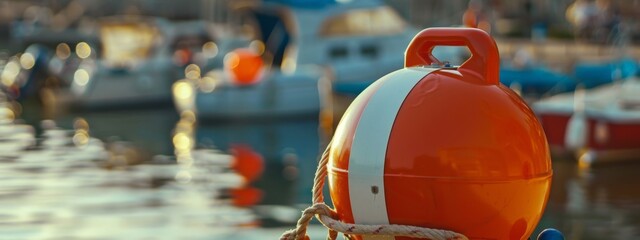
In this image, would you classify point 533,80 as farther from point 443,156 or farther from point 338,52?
point 443,156

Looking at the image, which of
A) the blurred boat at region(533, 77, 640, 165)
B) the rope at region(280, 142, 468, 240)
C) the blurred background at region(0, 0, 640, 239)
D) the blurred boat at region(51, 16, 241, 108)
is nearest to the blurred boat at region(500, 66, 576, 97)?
the blurred background at region(0, 0, 640, 239)

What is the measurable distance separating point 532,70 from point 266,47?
8.21 m

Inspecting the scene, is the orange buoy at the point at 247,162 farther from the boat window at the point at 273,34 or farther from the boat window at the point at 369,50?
the boat window at the point at 273,34

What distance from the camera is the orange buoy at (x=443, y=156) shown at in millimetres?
4871

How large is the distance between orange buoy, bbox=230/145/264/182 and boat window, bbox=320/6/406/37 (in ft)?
23.0

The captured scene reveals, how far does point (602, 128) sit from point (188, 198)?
6.22m

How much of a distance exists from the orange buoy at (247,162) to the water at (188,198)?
0.16 metres

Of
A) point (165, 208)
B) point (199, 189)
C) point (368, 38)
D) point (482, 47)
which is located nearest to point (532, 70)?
point (368, 38)

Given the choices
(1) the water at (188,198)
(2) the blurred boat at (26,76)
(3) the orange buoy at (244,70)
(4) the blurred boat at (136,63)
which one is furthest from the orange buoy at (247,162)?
(2) the blurred boat at (26,76)

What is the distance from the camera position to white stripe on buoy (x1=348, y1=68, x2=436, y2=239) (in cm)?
493

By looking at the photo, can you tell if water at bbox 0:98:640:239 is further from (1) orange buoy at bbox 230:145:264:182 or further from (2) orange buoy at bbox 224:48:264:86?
(2) orange buoy at bbox 224:48:264:86

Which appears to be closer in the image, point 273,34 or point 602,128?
point 602,128

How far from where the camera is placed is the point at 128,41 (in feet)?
104

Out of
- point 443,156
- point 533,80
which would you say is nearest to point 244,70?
point 533,80
